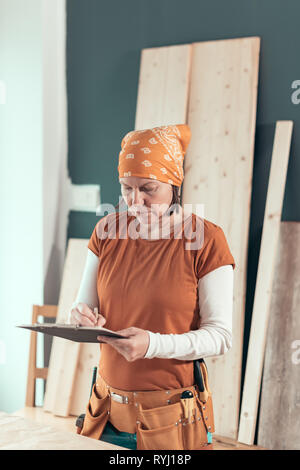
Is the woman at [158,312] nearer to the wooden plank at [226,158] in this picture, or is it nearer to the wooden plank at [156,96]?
the wooden plank at [226,158]

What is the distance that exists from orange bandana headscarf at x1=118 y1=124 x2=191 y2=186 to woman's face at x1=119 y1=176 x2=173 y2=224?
0.02 meters

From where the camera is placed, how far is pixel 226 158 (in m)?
2.77

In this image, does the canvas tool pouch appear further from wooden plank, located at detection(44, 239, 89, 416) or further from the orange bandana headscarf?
wooden plank, located at detection(44, 239, 89, 416)

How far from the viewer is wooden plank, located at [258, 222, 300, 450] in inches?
102

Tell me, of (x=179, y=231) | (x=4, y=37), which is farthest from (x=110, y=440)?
(x=4, y=37)

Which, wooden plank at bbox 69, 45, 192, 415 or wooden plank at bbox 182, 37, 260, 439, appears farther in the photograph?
wooden plank at bbox 69, 45, 192, 415

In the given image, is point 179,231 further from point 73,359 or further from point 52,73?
point 52,73

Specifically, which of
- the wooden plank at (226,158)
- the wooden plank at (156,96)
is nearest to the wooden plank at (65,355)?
the wooden plank at (156,96)

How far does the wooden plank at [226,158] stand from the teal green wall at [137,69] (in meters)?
0.10

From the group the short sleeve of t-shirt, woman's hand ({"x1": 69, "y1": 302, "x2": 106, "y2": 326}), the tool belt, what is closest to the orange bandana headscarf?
the short sleeve of t-shirt

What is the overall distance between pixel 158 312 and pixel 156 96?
188 centimetres

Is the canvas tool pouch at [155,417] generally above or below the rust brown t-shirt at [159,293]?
below

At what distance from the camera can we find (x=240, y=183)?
2721 millimetres

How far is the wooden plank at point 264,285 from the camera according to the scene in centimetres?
261
